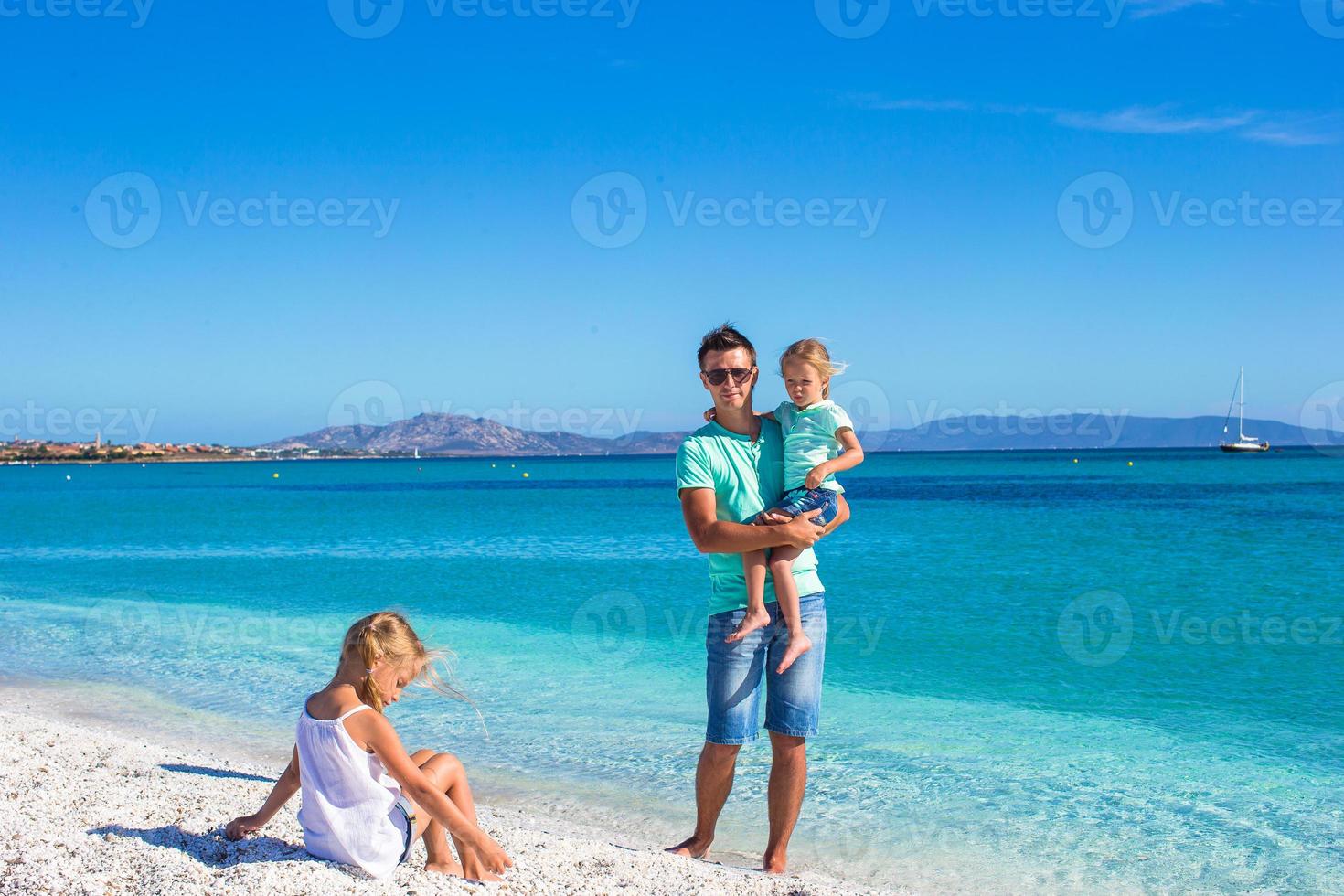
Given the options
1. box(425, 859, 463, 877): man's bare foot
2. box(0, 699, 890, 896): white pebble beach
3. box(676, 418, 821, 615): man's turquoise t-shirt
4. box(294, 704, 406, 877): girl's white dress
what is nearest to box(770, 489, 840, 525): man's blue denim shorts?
box(676, 418, 821, 615): man's turquoise t-shirt

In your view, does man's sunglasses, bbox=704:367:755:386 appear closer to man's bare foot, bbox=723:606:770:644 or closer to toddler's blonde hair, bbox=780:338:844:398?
toddler's blonde hair, bbox=780:338:844:398

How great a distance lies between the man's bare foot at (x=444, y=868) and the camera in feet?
12.0

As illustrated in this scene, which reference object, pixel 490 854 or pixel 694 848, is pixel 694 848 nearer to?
pixel 694 848

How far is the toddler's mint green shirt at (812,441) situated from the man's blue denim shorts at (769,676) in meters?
0.46

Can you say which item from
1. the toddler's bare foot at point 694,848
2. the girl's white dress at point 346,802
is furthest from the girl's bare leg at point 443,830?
the toddler's bare foot at point 694,848

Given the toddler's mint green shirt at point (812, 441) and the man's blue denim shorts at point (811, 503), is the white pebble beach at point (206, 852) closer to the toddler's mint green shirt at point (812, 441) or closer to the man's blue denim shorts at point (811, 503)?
the man's blue denim shorts at point (811, 503)

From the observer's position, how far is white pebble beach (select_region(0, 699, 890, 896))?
3.47 m

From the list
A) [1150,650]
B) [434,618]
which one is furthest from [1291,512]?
[434,618]

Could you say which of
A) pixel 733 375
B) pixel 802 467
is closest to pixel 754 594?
pixel 802 467

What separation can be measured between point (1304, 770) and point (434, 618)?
10378 mm

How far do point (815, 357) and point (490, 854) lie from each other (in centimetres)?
217

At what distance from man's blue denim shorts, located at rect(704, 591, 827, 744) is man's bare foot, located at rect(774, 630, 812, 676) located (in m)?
0.03

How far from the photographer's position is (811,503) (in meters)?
3.64

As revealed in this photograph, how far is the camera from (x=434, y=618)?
1383cm
